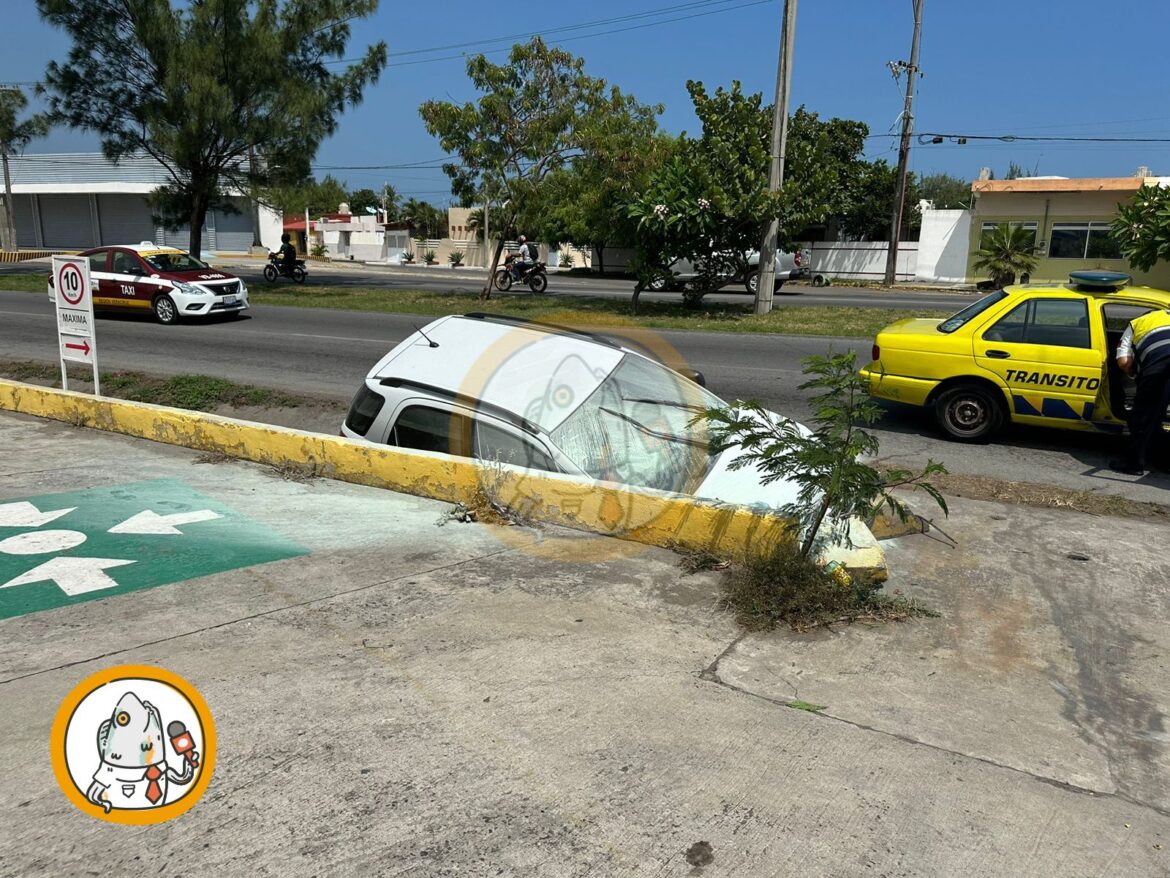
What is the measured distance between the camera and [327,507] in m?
6.04

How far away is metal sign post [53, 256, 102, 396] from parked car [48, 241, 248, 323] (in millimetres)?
9524

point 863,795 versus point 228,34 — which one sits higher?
point 228,34

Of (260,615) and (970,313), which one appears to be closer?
(260,615)

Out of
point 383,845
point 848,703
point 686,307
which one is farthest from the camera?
point 686,307

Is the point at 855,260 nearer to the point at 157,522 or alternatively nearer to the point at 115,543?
the point at 157,522

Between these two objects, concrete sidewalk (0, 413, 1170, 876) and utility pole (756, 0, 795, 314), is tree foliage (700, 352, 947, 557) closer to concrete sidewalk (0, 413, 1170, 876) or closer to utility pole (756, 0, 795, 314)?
concrete sidewalk (0, 413, 1170, 876)

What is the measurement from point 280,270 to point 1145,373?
2778cm

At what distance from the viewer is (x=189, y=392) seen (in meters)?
11.0

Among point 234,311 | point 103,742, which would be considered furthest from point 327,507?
point 234,311

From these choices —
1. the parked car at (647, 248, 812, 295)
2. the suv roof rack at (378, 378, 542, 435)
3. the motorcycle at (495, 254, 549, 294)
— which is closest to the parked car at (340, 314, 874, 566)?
the suv roof rack at (378, 378, 542, 435)

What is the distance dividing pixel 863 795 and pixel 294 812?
6.10 ft

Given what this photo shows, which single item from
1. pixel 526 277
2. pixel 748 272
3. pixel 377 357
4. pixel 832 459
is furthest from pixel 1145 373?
pixel 526 277

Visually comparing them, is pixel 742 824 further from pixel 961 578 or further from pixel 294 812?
pixel 961 578

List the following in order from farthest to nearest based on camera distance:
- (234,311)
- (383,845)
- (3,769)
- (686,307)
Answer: (686,307), (234,311), (3,769), (383,845)
